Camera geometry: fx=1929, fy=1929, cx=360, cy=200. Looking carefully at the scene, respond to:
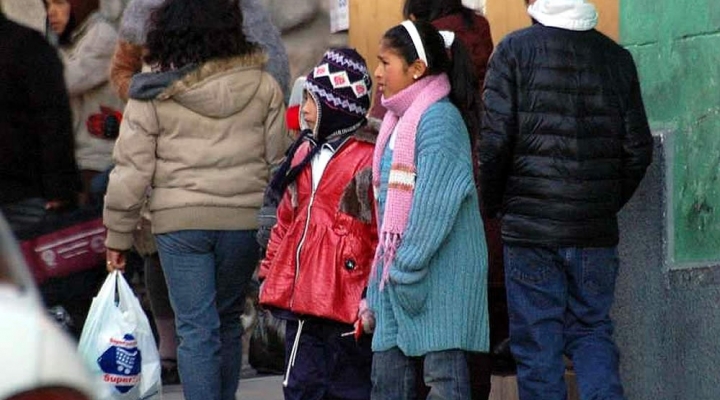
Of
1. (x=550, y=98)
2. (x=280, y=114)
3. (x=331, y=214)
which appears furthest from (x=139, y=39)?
(x=550, y=98)

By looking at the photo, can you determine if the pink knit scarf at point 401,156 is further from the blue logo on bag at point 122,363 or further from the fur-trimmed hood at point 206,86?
the blue logo on bag at point 122,363

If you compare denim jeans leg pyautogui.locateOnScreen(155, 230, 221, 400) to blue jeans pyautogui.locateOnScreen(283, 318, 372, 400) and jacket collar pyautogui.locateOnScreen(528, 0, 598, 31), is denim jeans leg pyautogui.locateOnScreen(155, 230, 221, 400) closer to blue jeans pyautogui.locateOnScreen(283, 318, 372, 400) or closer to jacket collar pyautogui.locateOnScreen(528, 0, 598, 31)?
blue jeans pyautogui.locateOnScreen(283, 318, 372, 400)

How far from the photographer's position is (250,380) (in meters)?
9.98

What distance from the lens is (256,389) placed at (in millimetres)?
9695

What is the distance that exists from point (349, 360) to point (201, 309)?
1009 mm

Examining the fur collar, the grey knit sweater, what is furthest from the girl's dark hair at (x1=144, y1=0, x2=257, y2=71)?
the grey knit sweater

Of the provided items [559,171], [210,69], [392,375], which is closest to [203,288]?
[210,69]

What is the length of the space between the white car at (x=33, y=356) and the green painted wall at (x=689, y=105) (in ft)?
12.4

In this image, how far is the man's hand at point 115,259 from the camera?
8.06 meters

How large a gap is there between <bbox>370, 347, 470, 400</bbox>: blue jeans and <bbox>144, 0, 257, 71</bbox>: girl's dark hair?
5.87 ft

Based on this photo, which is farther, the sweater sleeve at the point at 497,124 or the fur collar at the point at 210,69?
the fur collar at the point at 210,69

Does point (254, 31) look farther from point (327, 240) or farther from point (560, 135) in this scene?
point (560, 135)

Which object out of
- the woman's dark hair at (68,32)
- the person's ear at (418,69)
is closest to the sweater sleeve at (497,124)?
the person's ear at (418,69)

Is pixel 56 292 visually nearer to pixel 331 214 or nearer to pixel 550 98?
pixel 331 214
